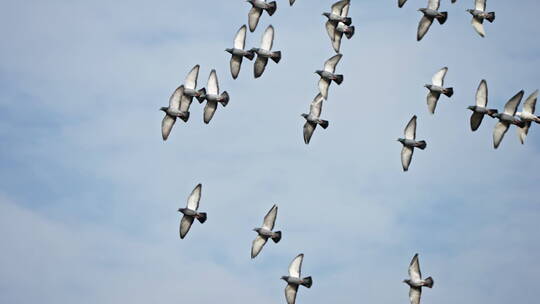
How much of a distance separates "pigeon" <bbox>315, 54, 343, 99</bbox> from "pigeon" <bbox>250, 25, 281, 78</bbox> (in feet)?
8.88

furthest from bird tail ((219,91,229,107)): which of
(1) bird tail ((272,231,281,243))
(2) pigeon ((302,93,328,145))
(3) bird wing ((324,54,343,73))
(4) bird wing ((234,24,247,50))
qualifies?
(1) bird tail ((272,231,281,243))

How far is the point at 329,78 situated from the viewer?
89.8m

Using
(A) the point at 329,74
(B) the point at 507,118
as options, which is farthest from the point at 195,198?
(B) the point at 507,118

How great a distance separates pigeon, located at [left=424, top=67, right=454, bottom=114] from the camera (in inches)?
3462

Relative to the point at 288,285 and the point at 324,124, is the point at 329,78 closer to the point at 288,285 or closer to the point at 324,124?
the point at 324,124

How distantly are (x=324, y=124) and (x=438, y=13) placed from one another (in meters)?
9.17

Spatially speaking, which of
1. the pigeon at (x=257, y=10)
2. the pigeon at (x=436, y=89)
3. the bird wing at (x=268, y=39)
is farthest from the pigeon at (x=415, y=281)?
the pigeon at (x=257, y=10)

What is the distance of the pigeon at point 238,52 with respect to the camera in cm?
8950

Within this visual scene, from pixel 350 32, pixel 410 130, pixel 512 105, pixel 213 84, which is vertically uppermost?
pixel 350 32

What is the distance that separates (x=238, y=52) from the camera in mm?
89562

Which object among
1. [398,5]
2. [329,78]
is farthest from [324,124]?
[398,5]

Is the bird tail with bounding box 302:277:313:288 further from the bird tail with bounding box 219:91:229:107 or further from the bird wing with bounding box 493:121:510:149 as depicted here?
the bird wing with bounding box 493:121:510:149

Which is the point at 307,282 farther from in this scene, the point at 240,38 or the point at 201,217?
the point at 240,38

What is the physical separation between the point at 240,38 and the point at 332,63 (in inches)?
219
